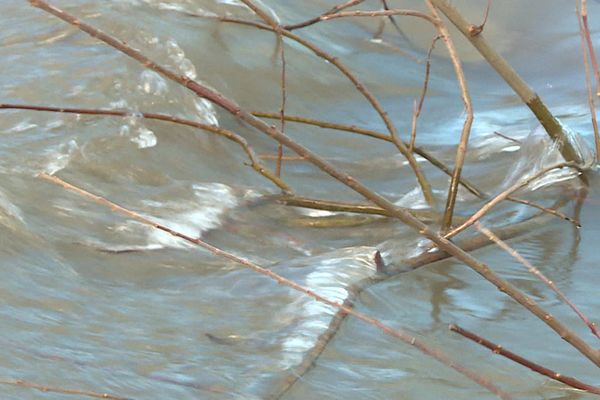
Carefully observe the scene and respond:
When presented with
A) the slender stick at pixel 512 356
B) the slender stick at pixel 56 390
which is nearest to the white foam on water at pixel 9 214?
the slender stick at pixel 56 390

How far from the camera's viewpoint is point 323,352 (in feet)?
8.36

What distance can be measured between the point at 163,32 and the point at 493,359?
10.2 feet

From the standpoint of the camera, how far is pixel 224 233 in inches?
138

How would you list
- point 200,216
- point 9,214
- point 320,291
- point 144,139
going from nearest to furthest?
point 320,291
point 9,214
point 200,216
point 144,139

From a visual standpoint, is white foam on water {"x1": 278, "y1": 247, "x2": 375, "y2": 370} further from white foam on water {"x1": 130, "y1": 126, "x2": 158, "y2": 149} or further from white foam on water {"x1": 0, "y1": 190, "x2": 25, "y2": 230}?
white foam on water {"x1": 130, "y1": 126, "x2": 158, "y2": 149}

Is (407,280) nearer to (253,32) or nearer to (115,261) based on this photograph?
(115,261)

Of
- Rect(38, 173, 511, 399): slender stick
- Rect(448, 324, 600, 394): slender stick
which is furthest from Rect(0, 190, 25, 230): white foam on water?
Rect(448, 324, 600, 394): slender stick

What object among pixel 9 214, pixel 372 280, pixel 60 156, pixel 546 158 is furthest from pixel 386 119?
pixel 9 214

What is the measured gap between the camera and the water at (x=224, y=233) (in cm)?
244

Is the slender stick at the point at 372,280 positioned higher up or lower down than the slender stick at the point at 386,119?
lower down

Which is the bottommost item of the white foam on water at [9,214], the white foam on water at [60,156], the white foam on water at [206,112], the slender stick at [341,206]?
the white foam on water at [9,214]

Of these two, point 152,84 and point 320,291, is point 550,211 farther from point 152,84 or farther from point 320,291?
point 152,84

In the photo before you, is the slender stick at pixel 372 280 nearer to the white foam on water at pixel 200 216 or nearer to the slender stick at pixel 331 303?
the slender stick at pixel 331 303

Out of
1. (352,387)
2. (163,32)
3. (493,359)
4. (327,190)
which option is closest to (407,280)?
(493,359)
